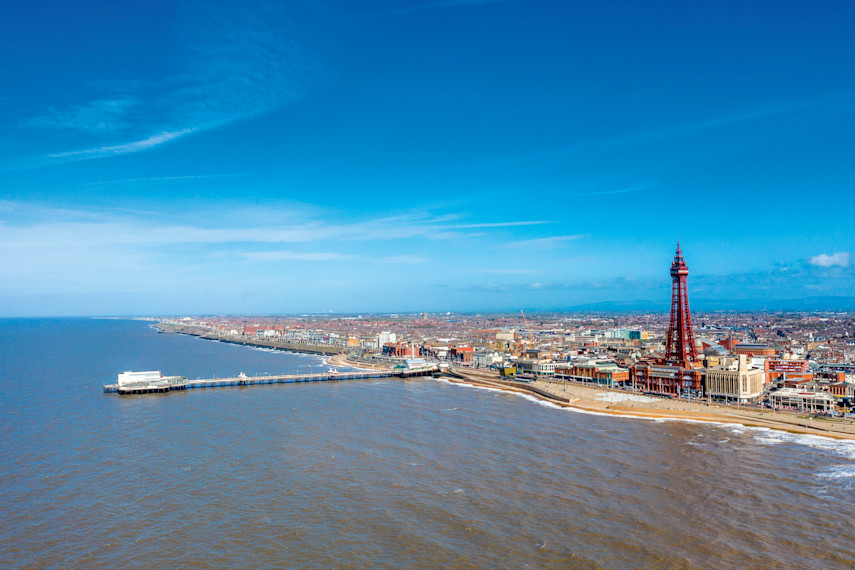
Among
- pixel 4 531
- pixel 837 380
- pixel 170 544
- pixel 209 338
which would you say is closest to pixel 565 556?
pixel 170 544

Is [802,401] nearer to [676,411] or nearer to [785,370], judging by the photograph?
[676,411]

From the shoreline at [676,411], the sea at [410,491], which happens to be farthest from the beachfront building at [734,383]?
the sea at [410,491]

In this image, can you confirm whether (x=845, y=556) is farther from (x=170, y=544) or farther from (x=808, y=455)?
(x=170, y=544)

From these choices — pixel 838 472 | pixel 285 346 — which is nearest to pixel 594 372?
pixel 838 472

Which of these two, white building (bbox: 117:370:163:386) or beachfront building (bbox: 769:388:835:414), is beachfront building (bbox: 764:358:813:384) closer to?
beachfront building (bbox: 769:388:835:414)

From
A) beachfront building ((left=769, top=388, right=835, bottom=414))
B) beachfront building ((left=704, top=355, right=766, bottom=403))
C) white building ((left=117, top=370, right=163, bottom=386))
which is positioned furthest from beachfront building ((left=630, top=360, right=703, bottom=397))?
white building ((left=117, top=370, right=163, bottom=386))

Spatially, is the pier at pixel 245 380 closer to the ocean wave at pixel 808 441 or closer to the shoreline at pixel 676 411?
the shoreline at pixel 676 411
